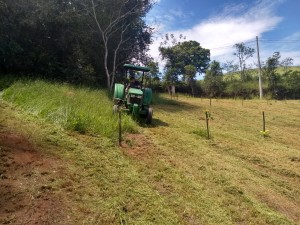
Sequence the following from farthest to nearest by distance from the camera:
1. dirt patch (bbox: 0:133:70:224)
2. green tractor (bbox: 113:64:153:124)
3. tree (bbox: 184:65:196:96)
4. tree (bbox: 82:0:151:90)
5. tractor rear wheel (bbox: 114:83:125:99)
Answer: tree (bbox: 184:65:196:96)
tree (bbox: 82:0:151:90)
tractor rear wheel (bbox: 114:83:125:99)
green tractor (bbox: 113:64:153:124)
dirt patch (bbox: 0:133:70:224)

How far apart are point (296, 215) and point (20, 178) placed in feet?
16.5

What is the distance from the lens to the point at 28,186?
4551 mm

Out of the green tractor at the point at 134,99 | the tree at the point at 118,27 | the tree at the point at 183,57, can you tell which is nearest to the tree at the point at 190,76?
the tree at the point at 183,57

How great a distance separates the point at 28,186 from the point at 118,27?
55.9 feet

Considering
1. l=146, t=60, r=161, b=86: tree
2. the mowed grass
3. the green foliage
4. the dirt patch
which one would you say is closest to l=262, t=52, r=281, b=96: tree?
l=146, t=60, r=161, b=86: tree

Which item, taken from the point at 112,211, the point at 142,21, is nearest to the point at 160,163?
the point at 112,211

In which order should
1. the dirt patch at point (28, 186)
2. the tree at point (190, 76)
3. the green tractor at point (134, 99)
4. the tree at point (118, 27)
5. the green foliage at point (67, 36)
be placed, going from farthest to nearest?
the tree at point (190, 76), the tree at point (118, 27), the green foliage at point (67, 36), the green tractor at point (134, 99), the dirt patch at point (28, 186)

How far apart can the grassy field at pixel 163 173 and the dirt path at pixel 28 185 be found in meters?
0.17

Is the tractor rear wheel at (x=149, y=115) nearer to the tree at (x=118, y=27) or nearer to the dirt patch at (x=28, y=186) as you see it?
the dirt patch at (x=28, y=186)

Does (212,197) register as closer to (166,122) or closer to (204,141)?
(204,141)

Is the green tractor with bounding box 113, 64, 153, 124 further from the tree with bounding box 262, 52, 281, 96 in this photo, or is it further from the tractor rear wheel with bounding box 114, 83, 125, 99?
the tree with bounding box 262, 52, 281, 96

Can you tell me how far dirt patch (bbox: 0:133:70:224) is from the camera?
12.9 ft

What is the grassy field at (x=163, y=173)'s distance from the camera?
4.64 meters

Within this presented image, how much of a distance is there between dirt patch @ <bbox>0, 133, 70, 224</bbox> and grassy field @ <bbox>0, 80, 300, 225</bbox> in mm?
166
